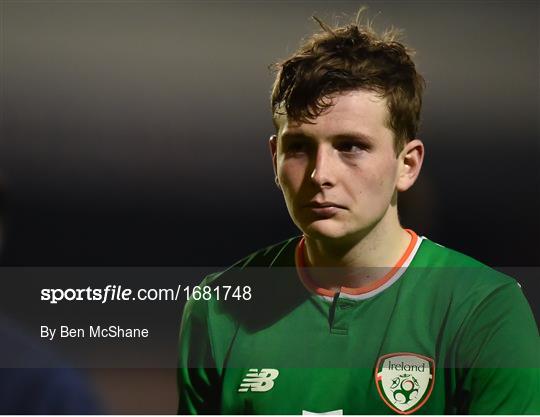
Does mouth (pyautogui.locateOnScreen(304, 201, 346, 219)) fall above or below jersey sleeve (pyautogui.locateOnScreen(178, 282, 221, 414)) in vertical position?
above

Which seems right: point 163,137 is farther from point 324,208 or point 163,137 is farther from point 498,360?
point 498,360

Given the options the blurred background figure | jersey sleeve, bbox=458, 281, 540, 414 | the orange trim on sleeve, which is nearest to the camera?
the blurred background figure

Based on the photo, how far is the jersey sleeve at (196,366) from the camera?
8.79 ft

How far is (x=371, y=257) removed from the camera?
2672 millimetres

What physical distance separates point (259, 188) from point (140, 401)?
0.69 metres

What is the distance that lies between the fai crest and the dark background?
369 millimetres

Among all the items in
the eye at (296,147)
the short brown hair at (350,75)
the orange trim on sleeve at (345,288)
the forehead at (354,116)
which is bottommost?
the orange trim on sleeve at (345,288)

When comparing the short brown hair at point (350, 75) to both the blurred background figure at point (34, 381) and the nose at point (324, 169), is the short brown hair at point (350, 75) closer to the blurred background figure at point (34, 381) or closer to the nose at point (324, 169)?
the nose at point (324, 169)

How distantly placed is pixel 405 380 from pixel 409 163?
0.59 meters

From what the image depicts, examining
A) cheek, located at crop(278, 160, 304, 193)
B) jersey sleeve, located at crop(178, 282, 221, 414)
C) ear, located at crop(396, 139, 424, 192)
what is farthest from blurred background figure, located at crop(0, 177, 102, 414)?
ear, located at crop(396, 139, 424, 192)

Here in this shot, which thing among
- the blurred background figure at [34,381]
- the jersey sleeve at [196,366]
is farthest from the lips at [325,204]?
the blurred background figure at [34,381]

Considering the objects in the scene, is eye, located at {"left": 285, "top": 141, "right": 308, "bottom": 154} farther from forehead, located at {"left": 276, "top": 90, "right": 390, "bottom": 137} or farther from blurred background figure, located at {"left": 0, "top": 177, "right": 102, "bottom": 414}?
blurred background figure, located at {"left": 0, "top": 177, "right": 102, "bottom": 414}

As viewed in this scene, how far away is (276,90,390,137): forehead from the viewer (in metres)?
2.57

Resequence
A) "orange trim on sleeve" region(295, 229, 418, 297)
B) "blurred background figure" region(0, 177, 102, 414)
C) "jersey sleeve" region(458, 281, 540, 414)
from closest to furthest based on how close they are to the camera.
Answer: "blurred background figure" region(0, 177, 102, 414), "jersey sleeve" region(458, 281, 540, 414), "orange trim on sleeve" region(295, 229, 418, 297)
